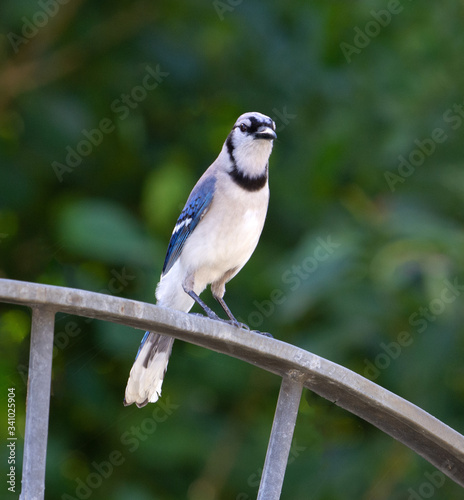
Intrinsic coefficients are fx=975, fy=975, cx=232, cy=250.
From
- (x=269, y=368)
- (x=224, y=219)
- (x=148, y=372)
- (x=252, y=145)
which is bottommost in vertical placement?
(x=269, y=368)

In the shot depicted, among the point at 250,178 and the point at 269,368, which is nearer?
the point at 269,368

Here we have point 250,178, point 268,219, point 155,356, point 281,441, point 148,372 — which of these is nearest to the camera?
point 281,441

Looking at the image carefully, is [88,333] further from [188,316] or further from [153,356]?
[188,316]

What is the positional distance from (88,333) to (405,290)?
5.00 feet

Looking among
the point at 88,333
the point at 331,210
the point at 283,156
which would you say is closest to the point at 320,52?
the point at 283,156

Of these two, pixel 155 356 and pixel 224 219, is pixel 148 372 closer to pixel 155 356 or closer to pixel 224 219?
pixel 155 356

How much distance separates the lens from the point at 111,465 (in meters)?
4.38

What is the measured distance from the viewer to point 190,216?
400cm

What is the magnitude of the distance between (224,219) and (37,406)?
6.72 ft

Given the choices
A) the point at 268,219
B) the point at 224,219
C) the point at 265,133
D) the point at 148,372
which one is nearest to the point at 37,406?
the point at 148,372

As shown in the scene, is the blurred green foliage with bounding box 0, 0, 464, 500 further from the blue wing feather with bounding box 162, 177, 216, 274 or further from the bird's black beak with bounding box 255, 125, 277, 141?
the bird's black beak with bounding box 255, 125, 277, 141

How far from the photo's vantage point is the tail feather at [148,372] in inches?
122

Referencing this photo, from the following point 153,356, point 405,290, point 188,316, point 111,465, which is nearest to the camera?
point 188,316

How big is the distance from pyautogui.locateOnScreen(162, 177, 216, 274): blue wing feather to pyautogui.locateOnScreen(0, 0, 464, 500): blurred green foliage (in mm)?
225
